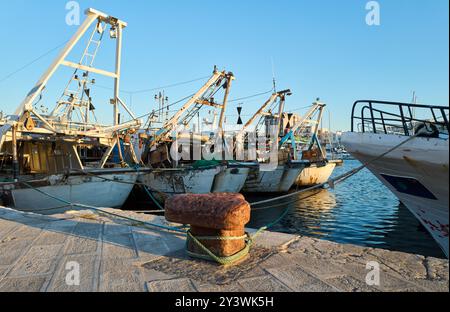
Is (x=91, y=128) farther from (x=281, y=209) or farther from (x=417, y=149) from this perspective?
(x=417, y=149)

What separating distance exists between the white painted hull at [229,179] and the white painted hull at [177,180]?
3.77ft

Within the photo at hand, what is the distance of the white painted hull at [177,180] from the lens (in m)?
17.2

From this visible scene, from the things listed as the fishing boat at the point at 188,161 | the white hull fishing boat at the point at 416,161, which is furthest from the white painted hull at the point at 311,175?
the white hull fishing boat at the point at 416,161

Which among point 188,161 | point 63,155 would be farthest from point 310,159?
point 63,155

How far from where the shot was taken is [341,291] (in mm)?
2936

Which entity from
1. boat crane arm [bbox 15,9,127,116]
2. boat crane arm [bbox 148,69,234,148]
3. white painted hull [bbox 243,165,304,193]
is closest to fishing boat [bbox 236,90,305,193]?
white painted hull [bbox 243,165,304,193]

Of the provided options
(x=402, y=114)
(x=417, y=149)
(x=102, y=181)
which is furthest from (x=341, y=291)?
(x=102, y=181)

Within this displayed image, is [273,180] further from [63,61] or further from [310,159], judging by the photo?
[63,61]

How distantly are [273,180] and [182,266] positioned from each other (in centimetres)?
1975

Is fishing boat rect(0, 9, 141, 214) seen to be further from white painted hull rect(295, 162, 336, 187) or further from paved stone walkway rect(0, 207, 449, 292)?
white painted hull rect(295, 162, 336, 187)

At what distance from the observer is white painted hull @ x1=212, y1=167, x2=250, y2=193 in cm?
1843

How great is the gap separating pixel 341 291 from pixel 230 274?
120 cm

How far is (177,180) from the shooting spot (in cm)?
1730

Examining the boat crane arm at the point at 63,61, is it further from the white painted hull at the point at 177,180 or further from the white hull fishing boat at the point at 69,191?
the white painted hull at the point at 177,180
